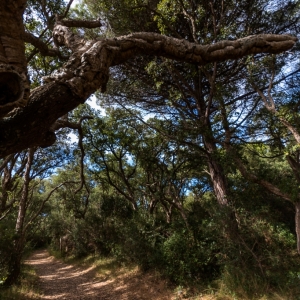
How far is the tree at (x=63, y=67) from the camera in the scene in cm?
131

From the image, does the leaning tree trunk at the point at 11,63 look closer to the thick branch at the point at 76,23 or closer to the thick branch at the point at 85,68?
the thick branch at the point at 85,68

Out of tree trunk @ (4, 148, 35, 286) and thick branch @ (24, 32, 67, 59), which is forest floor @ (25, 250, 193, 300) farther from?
thick branch @ (24, 32, 67, 59)

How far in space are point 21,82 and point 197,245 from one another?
7.19 meters

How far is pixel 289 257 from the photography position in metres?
5.48

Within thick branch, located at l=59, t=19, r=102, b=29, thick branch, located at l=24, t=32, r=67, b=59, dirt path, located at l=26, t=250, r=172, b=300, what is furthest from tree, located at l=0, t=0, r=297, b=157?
dirt path, located at l=26, t=250, r=172, b=300

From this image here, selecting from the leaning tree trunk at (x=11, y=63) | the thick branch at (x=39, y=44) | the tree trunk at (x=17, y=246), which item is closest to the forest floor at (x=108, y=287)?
the tree trunk at (x=17, y=246)

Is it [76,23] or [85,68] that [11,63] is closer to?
[85,68]

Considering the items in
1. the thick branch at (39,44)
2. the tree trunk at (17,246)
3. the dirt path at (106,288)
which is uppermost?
the thick branch at (39,44)

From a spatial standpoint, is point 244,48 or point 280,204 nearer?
point 244,48

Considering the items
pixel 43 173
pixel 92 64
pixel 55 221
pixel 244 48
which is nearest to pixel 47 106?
pixel 92 64

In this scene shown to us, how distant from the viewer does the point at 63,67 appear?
1.66 meters

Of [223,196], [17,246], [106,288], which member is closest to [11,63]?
[223,196]

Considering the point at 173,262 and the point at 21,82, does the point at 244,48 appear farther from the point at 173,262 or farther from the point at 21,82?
the point at 173,262

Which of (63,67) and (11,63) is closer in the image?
(11,63)
